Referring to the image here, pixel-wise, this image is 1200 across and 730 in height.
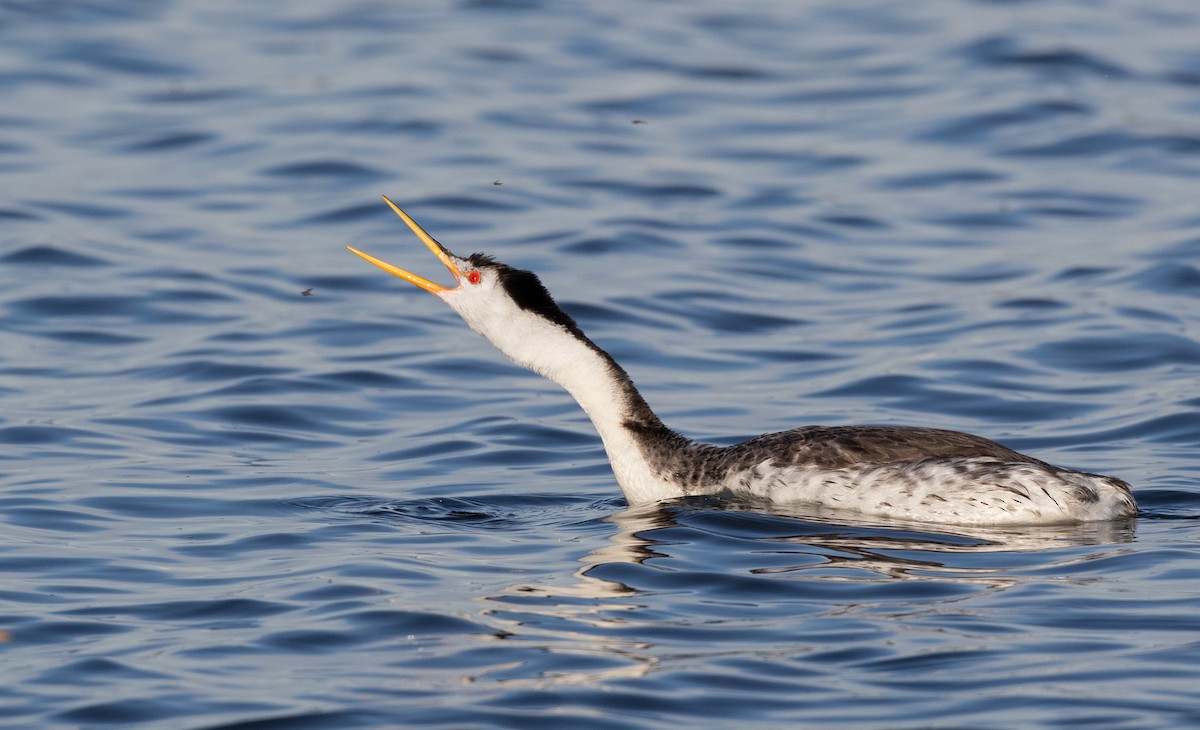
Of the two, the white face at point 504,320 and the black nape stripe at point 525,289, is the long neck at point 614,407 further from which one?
the black nape stripe at point 525,289

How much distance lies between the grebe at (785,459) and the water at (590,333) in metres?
0.23

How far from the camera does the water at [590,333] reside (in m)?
8.29

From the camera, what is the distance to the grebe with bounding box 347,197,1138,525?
10.6 m

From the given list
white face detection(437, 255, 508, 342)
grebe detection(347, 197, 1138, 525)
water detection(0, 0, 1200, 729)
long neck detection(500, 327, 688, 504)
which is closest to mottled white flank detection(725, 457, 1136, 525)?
grebe detection(347, 197, 1138, 525)

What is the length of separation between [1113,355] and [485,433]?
5239 millimetres

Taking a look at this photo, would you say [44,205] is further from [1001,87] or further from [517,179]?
[1001,87]

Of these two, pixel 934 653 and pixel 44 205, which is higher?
pixel 44 205

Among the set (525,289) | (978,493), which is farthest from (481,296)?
(978,493)

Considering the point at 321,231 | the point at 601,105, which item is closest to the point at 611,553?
the point at 321,231

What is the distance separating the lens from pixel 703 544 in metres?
10.4

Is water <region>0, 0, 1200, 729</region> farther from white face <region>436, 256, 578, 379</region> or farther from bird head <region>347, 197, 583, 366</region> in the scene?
bird head <region>347, 197, 583, 366</region>

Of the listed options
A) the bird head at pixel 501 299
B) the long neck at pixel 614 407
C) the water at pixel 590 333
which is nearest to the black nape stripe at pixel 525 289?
the bird head at pixel 501 299

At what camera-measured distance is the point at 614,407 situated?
457 inches

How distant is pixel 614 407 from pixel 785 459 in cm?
110
